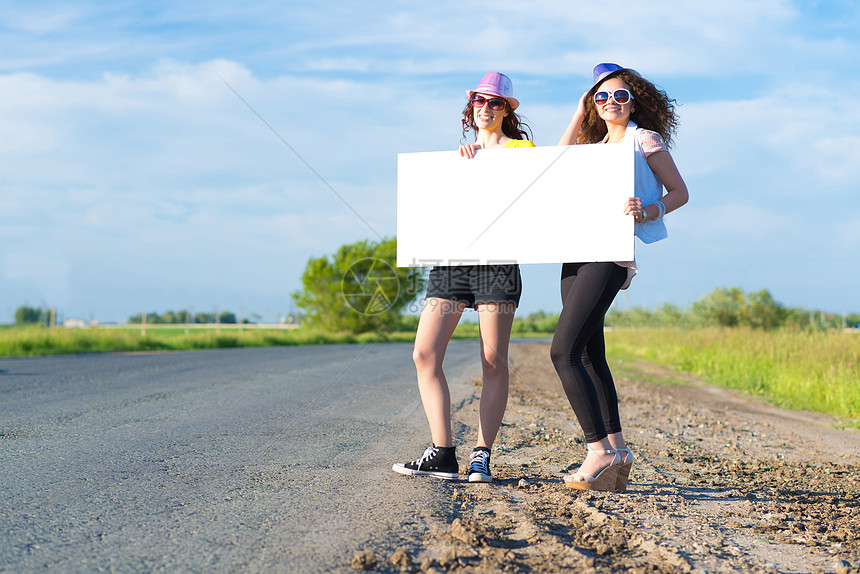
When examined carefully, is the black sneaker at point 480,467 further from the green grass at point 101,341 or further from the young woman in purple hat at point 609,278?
the green grass at point 101,341

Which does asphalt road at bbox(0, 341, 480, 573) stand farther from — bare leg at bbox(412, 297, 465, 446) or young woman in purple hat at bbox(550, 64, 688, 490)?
young woman in purple hat at bbox(550, 64, 688, 490)

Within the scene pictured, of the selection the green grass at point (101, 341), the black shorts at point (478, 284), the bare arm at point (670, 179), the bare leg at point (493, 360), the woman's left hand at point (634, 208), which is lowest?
the green grass at point (101, 341)

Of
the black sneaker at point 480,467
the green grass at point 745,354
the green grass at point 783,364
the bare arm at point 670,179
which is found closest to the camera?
the bare arm at point 670,179

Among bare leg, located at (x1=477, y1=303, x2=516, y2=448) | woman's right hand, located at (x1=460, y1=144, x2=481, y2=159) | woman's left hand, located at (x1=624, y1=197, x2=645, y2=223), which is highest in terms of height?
woman's right hand, located at (x1=460, y1=144, x2=481, y2=159)

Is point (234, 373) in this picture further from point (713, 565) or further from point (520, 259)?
point (713, 565)

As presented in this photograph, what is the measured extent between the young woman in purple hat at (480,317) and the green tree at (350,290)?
43539 millimetres

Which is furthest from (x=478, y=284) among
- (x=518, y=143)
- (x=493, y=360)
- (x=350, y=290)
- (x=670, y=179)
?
(x=350, y=290)

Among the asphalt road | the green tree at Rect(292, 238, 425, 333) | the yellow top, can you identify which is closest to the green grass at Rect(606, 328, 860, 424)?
the asphalt road

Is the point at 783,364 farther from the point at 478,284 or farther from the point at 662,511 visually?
the point at 478,284

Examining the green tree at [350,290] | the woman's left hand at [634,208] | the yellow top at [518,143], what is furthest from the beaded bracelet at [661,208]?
the green tree at [350,290]

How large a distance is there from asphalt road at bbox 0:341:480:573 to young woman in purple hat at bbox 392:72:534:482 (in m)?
0.28

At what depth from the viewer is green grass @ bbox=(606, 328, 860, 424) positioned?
918 cm

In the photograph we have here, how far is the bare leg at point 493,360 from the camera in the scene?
357 cm

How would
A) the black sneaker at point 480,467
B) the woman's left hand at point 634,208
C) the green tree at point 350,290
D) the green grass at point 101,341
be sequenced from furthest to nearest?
1. the green tree at point 350,290
2. the green grass at point 101,341
3. the black sneaker at point 480,467
4. the woman's left hand at point 634,208
